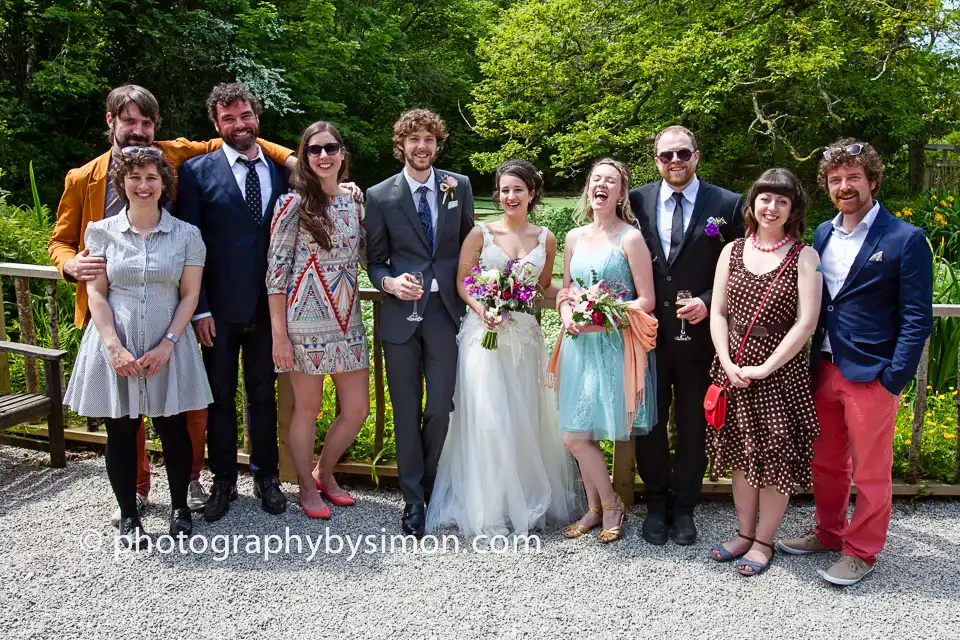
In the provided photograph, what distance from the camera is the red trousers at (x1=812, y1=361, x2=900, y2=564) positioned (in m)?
3.51

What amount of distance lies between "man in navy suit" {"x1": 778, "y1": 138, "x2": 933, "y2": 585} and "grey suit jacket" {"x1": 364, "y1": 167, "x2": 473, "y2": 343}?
1827mm

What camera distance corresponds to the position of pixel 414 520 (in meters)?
4.11

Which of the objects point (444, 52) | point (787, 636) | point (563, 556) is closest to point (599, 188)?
point (563, 556)

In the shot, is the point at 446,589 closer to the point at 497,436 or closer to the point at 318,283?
the point at 497,436

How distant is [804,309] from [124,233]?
10.6 feet

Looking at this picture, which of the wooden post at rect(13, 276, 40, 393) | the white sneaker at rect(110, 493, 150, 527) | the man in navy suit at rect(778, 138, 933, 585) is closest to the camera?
the man in navy suit at rect(778, 138, 933, 585)

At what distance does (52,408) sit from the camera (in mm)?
4914

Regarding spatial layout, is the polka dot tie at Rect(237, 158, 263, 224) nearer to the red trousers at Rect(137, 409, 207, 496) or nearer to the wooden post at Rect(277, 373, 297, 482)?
the wooden post at Rect(277, 373, 297, 482)

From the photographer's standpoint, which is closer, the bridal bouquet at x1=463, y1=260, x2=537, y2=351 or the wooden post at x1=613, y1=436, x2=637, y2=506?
the bridal bouquet at x1=463, y1=260, x2=537, y2=351

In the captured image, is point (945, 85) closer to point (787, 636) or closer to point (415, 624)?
point (787, 636)

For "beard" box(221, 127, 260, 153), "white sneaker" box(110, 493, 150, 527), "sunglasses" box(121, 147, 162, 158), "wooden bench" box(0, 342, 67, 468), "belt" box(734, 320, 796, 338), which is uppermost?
"beard" box(221, 127, 260, 153)

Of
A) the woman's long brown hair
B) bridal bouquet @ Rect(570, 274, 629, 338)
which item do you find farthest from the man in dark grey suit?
the woman's long brown hair

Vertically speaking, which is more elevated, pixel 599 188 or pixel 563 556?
pixel 599 188

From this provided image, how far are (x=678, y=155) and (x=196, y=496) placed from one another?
326cm
